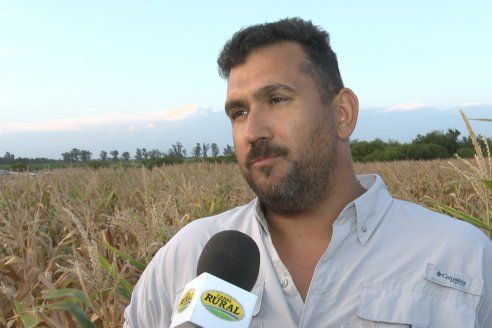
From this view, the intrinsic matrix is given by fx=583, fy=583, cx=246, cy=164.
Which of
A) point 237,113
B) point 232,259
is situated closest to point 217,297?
point 232,259

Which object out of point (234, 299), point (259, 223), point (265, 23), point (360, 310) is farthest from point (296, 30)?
point (234, 299)

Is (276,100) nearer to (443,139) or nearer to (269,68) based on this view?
(269,68)

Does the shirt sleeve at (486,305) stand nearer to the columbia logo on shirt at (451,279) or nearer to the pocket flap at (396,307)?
the columbia logo on shirt at (451,279)

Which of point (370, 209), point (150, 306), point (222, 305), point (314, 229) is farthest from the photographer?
point (314, 229)

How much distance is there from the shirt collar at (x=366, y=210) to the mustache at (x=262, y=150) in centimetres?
23

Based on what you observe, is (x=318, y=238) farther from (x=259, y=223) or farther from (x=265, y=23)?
(x=265, y=23)

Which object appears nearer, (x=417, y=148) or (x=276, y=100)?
(x=276, y=100)

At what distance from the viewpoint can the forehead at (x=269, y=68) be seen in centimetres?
235

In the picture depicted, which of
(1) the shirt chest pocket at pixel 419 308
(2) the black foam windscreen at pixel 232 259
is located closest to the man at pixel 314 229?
(1) the shirt chest pocket at pixel 419 308

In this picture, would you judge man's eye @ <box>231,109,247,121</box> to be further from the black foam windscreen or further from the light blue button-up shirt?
the black foam windscreen

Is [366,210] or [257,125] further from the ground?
[257,125]

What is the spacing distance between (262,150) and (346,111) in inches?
22.6

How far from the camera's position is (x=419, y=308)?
1972 millimetres

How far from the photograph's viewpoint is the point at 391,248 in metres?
2.13
